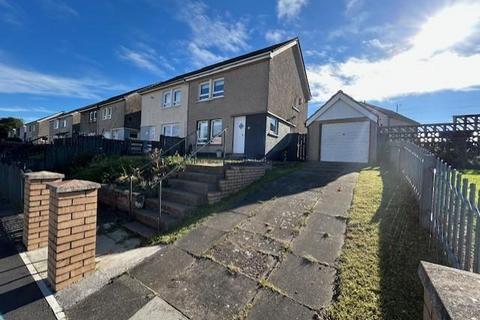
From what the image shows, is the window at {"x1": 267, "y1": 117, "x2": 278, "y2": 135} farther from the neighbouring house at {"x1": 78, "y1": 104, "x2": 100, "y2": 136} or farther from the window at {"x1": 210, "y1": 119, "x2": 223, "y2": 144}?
the neighbouring house at {"x1": 78, "y1": 104, "x2": 100, "y2": 136}

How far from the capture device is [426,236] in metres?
3.74

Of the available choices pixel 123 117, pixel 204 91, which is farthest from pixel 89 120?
pixel 204 91

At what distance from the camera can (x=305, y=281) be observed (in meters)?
3.10

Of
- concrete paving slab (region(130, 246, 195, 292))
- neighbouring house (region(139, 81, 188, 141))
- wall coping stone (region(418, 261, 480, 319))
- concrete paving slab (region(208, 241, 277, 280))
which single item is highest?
neighbouring house (region(139, 81, 188, 141))

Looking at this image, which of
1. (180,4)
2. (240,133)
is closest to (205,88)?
(240,133)

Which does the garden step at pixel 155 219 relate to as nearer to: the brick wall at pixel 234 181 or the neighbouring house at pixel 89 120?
the brick wall at pixel 234 181

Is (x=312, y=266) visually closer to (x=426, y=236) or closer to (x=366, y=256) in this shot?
(x=366, y=256)

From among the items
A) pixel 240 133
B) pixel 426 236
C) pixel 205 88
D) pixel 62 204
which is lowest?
pixel 426 236

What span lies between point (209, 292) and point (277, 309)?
2.82 feet

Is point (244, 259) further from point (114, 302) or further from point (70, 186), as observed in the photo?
point (70, 186)

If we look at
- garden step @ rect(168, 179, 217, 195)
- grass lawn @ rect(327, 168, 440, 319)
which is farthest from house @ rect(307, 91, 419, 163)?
garden step @ rect(168, 179, 217, 195)

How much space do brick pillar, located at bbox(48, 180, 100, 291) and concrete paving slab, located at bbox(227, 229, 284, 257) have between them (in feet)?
6.99

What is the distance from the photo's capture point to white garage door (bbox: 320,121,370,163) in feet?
41.5

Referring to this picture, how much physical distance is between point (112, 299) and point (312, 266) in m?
2.56
